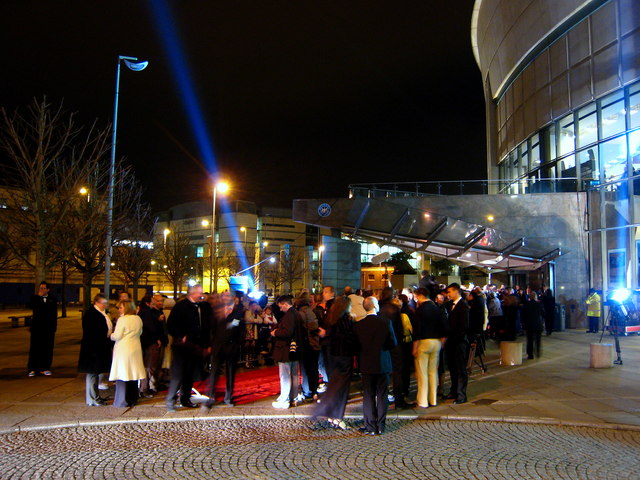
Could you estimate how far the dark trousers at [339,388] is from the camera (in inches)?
294

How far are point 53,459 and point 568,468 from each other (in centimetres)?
578

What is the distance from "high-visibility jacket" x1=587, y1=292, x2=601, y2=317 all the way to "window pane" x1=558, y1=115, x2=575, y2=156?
362 inches

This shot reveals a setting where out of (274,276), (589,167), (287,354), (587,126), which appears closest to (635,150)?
(589,167)

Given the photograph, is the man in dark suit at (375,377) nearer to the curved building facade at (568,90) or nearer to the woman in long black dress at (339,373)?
the woman in long black dress at (339,373)

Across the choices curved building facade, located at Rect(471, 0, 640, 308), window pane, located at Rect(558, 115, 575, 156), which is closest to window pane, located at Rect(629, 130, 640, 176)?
curved building facade, located at Rect(471, 0, 640, 308)

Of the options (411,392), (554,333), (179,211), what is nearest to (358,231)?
(554,333)

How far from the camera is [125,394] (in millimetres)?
8711

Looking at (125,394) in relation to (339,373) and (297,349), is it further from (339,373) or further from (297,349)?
(339,373)

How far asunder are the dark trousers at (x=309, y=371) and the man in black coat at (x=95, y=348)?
3.38m

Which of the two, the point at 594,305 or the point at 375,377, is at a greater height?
the point at 594,305

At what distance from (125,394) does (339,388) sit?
3.70 m

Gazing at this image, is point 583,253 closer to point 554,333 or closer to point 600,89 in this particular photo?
point 554,333

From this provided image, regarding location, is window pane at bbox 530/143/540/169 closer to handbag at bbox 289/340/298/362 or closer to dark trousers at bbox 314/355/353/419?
handbag at bbox 289/340/298/362

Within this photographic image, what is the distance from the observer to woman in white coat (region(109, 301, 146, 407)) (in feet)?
28.0
